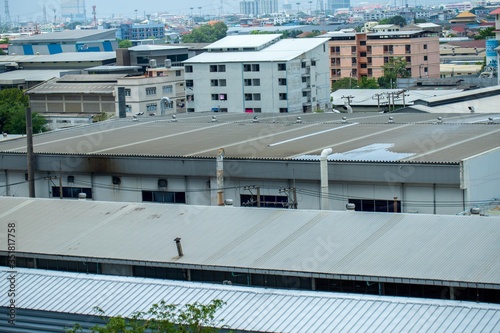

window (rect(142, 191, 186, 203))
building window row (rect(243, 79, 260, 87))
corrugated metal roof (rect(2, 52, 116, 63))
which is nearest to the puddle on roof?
window (rect(142, 191, 186, 203))

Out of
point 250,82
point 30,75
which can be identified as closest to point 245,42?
point 250,82

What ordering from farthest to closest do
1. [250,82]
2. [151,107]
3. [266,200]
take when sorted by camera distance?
1. [151,107]
2. [250,82]
3. [266,200]

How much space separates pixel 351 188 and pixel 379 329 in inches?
193

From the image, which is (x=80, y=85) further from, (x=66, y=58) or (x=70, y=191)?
(x=70, y=191)

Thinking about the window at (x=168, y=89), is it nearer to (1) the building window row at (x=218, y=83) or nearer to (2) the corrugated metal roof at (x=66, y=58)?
(1) the building window row at (x=218, y=83)

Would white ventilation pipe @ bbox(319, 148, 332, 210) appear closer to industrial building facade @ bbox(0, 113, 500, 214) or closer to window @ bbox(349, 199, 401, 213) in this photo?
industrial building facade @ bbox(0, 113, 500, 214)

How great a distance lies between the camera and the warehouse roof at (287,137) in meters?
13.4

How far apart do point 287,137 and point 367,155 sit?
8.63 ft

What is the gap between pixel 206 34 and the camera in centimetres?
9525

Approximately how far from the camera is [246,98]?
34500 millimetres

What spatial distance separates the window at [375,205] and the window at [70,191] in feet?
12.9

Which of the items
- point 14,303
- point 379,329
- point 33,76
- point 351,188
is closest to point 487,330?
point 379,329

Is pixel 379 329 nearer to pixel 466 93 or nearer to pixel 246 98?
pixel 466 93

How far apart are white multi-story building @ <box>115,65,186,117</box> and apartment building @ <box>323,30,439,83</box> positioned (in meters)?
13.3
